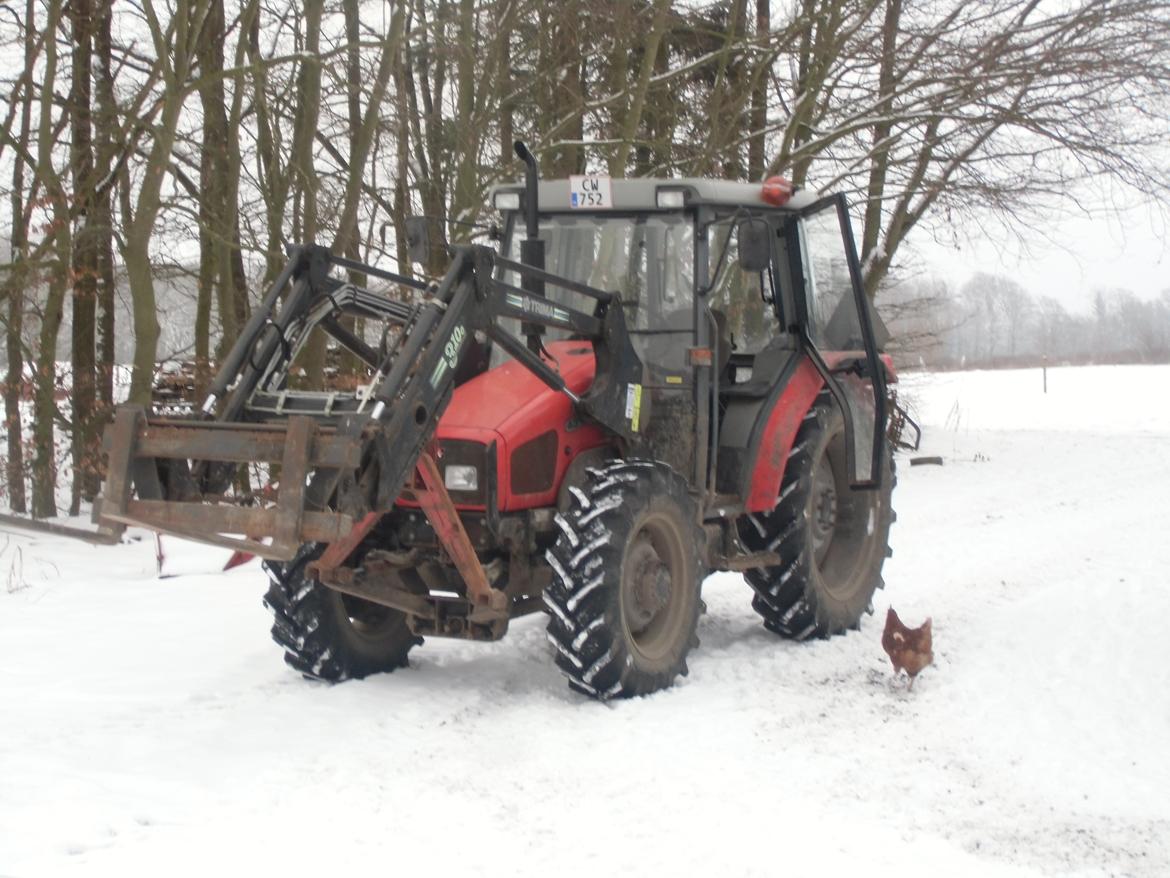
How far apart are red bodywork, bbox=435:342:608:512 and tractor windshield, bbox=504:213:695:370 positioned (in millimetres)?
353

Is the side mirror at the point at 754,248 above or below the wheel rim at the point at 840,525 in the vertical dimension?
above

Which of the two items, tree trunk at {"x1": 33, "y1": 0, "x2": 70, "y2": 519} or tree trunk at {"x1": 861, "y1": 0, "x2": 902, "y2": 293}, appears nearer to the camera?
tree trunk at {"x1": 33, "y1": 0, "x2": 70, "y2": 519}

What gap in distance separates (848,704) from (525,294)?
7.65ft

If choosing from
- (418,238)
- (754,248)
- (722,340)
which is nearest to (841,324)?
(722,340)

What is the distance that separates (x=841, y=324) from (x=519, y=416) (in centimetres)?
257

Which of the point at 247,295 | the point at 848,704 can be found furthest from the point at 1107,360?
the point at 848,704

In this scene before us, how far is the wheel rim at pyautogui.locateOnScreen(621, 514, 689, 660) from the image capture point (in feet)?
20.1

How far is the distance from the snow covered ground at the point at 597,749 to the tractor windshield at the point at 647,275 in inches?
65.8

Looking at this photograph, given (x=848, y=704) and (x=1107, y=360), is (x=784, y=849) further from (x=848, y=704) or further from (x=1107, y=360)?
(x=1107, y=360)

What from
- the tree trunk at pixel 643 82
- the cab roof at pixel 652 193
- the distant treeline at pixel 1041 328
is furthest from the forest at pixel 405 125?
the distant treeline at pixel 1041 328

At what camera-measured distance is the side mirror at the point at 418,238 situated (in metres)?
6.45

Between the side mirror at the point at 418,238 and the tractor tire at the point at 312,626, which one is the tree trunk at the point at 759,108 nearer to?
the side mirror at the point at 418,238

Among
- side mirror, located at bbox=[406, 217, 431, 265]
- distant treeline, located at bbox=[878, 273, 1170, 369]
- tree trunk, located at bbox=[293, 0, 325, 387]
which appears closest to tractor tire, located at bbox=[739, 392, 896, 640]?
side mirror, located at bbox=[406, 217, 431, 265]

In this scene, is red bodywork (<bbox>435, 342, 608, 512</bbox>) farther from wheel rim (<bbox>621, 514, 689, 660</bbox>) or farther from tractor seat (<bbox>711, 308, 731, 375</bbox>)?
tractor seat (<bbox>711, 308, 731, 375</bbox>)
